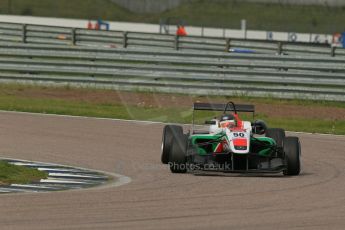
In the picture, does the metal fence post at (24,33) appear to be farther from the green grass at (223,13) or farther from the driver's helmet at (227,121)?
the green grass at (223,13)

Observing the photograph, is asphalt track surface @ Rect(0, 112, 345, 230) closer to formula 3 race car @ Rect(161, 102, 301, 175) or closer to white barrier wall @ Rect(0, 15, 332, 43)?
formula 3 race car @ Rect(161, 102, 301, 175)

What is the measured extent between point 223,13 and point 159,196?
43.6 m

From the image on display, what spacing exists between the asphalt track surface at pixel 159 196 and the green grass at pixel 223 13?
35.3 meters

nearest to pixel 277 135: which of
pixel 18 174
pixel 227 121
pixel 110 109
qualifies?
pixel 227 121

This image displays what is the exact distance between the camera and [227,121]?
14.5 m

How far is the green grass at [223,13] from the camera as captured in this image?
53.4m

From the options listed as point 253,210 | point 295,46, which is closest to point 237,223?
point 253,210

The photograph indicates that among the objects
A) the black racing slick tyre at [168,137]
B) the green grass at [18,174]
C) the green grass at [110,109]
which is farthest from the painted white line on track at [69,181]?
the green grass at [110,109]

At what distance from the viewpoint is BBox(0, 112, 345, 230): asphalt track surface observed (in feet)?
31.9

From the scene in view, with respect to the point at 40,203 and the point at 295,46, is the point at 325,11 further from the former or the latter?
the point at 40,203

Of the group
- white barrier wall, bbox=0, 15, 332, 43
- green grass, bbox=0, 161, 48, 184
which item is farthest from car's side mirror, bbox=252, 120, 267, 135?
white barrier wall, bbox=0, 15, 332, 43

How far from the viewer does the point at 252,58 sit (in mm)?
27234

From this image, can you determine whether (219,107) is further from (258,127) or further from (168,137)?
(168,137)

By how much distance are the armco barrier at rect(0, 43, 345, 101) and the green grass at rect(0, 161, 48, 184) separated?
12.3 metres
